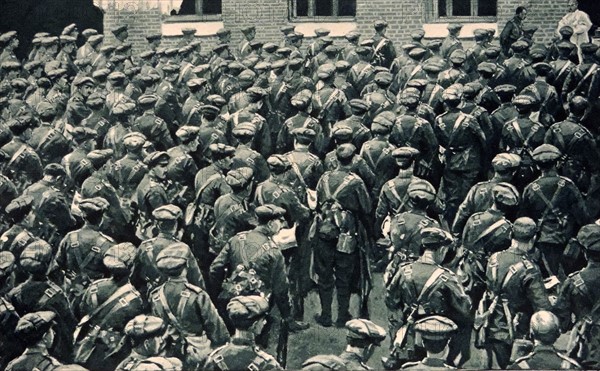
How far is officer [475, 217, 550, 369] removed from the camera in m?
6.45

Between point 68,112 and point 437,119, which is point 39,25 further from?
point 437,119

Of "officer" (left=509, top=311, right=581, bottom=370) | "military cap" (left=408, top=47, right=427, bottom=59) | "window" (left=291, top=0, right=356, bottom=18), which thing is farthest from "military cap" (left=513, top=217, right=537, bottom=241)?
"window" (left=291, top=0, right=356, bottom=18)

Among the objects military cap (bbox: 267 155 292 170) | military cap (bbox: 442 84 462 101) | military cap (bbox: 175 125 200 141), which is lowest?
military cap (bbox: 267 155 292 170)

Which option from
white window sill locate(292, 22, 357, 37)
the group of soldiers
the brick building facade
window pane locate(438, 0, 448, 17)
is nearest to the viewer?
the group of soldiers

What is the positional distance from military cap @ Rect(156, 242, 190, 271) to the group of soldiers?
0.03 metres

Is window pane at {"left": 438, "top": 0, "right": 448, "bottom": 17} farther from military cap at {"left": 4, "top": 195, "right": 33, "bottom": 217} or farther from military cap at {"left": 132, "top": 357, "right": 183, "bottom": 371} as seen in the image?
military cap at {"left": 132, "top": 357, "right": 183, "bottom": 371}

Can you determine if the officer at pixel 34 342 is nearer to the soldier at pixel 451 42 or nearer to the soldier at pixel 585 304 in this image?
the soldier at pixel 585 304

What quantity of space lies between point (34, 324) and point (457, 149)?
5.44 meters

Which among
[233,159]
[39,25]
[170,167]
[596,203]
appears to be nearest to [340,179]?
[233,159]

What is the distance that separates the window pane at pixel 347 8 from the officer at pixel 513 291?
987 cm

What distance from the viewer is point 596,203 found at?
8.99 metres

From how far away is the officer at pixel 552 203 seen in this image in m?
7.90

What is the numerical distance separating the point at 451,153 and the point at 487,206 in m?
2.16

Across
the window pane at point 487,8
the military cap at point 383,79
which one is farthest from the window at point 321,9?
the military cap at point 383,79
